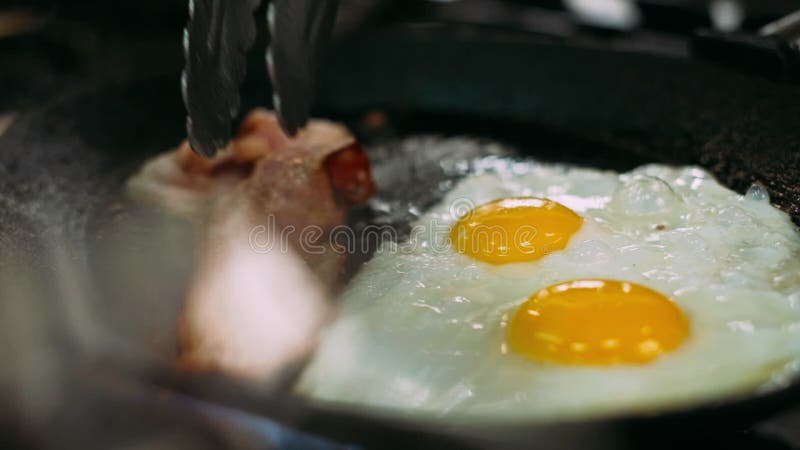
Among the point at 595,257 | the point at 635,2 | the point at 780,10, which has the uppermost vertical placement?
the point at 780,10

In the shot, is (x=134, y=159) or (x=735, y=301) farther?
(x=134, y=159)

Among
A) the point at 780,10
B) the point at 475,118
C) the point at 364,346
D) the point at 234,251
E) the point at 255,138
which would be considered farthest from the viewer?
the point at 780,10

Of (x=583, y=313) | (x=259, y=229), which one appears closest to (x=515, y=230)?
(x=583, y=313)

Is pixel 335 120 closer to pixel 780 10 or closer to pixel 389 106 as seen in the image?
pixel 389 106

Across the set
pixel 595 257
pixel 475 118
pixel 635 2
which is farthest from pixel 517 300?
pixel 635 2

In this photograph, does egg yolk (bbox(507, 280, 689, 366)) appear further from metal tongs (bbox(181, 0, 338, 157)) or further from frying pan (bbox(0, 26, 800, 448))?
metal tongs (bbox(181, 0, 338, 157))

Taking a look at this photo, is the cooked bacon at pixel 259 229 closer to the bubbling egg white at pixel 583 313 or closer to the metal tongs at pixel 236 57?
the bubbling egg white at pixel 583 313
